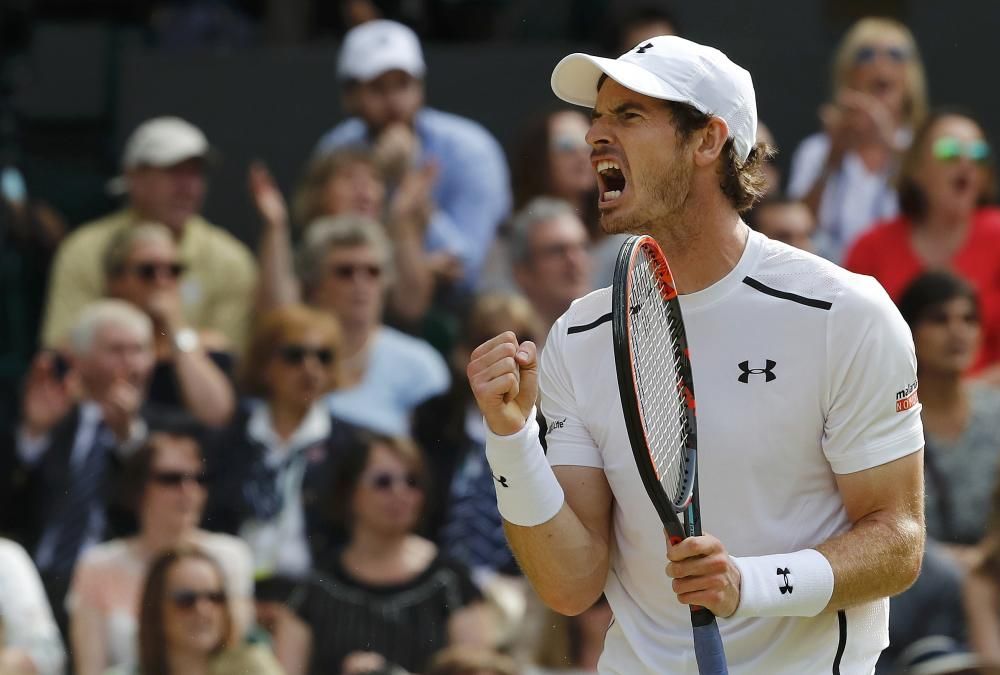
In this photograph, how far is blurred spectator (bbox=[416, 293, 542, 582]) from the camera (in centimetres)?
612

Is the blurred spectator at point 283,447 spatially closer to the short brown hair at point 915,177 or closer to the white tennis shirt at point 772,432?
the short brown hair at point 915,177

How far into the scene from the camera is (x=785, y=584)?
2.90 m

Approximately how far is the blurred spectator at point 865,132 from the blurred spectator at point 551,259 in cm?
108

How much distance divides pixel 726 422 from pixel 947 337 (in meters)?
3.29

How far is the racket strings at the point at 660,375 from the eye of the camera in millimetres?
3000

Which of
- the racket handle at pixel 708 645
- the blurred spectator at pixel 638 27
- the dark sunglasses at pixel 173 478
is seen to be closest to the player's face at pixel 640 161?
the racket handle at pixel 708 645

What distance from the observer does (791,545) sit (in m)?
3.08

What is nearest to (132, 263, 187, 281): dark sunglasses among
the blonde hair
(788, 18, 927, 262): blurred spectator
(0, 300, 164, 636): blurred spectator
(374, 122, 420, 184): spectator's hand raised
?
(0, 300, 164, 636): blurred spectator

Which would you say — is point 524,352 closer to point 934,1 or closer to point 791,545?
point 791,545

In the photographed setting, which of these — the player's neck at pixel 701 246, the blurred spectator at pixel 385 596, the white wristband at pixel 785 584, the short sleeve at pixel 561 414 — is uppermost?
the player's neck at pixel 701 246

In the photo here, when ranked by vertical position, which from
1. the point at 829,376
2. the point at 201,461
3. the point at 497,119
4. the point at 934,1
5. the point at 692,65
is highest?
the point at 934,1

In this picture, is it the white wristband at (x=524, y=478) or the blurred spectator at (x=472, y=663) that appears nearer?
the white wristband at (x=524, y=478)

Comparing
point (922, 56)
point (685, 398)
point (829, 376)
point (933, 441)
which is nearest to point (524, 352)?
point (685, 398)

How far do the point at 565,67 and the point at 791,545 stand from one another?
0.94 meters
